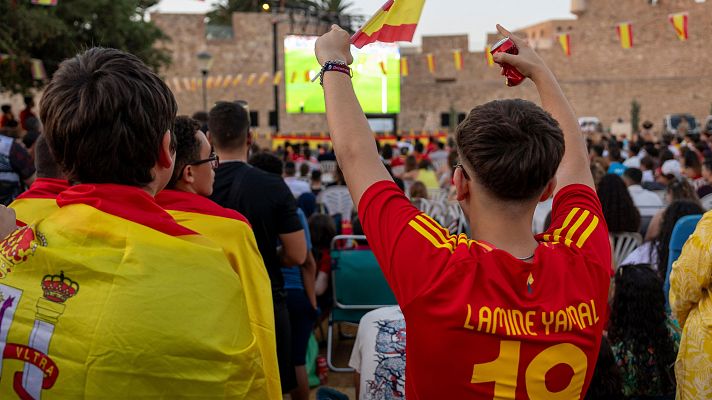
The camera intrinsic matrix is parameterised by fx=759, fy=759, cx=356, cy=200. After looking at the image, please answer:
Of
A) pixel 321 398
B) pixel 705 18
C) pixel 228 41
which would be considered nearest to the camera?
pixel 321 398

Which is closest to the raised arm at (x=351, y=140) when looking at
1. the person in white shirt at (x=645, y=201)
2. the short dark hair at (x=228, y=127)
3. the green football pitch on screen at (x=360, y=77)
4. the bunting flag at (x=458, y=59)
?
the short dark hair at (x=228, y=127)

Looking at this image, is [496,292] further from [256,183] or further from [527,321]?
[256,183]

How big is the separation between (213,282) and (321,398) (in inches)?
45.3

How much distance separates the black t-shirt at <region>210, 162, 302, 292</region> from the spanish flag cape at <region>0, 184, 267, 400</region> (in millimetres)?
1878

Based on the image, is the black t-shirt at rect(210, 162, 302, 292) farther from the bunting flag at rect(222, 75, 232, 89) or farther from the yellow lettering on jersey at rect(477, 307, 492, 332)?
the bunting flag at rect(222, 75, 232, 89)

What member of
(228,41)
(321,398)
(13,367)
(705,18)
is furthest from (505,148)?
(705,18)

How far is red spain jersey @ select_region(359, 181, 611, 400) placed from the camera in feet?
4.70

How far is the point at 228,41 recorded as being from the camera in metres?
30.1

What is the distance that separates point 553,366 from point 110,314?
832 millimetres

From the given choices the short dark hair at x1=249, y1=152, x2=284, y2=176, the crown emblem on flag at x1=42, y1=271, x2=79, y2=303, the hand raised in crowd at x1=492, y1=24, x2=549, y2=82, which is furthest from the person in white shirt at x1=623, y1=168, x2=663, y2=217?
the crown emblem on flag at x1=42, y1=271, x2=79, y2=303

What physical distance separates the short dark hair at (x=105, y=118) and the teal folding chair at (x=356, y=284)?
349 cm

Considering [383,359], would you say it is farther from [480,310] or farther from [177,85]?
[177,85]

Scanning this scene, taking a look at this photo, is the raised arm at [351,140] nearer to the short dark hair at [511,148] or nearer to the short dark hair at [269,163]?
the short dark hair at [511,148]

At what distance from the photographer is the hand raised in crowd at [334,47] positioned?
1.62 m
